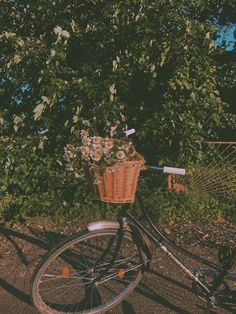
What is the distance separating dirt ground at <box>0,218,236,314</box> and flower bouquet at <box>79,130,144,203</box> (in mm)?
1239

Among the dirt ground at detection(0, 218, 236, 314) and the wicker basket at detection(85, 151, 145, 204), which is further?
the dirt ground at detection(0, 218, 236, 314)

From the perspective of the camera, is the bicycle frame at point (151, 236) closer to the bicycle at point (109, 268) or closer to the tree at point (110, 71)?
the bicycle at point (109, 268)

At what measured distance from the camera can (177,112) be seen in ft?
16.7

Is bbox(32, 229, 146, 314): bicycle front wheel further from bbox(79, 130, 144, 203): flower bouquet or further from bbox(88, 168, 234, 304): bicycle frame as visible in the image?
bbox(79, 130, 144, 203): flower bouquet

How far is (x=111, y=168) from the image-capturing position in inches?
107

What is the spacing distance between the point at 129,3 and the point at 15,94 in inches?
69.1

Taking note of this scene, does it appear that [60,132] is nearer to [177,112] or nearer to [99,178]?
[177,112]

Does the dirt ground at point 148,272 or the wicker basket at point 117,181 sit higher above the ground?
the wicker basket at point 117,181

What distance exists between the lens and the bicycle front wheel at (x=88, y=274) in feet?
10.3

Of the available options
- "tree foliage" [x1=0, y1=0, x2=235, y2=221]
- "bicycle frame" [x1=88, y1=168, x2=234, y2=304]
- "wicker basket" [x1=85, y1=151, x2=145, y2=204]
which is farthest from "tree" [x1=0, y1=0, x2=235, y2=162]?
"wicker basket" [x1=85, y1=151, x2=145, y2=204]

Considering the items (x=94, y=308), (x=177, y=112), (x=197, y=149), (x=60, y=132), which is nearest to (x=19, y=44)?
(x=60, y=132)

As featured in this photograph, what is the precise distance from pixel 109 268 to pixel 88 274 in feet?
0.62

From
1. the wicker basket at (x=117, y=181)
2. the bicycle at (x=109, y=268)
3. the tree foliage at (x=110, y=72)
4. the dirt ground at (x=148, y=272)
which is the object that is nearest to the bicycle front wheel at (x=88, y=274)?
the bicycle at (x=109, y=268)

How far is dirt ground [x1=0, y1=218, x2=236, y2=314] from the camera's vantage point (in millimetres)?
3594
